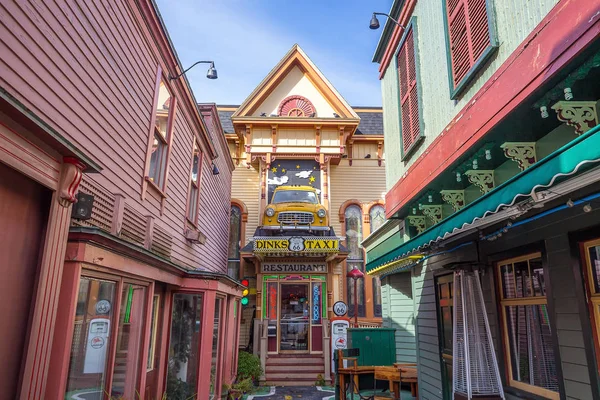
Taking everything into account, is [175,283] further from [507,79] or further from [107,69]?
[507,79]

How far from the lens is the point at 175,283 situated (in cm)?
733

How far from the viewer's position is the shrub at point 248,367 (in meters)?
13.6

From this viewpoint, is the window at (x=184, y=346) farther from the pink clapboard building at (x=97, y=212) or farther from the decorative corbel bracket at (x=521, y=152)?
the decorative corbel bracket at (x=521, y=152)

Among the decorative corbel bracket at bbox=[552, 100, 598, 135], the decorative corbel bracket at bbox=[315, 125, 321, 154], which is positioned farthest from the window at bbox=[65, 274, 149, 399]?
the decorative corbel bracket at bbox=[315, 125, 321, 154]

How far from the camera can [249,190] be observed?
19969 mm

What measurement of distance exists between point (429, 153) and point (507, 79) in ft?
8.93

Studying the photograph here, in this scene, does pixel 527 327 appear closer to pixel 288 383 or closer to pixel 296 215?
pixel 288 383

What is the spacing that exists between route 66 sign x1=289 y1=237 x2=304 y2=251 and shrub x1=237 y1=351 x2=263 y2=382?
13.7 ft

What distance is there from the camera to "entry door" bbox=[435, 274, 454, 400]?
7.62 meters

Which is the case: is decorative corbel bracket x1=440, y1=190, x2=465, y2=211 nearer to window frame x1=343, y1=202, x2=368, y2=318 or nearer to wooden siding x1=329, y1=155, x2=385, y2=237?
window frame x1=343, y1=202, x2=368, y2=318

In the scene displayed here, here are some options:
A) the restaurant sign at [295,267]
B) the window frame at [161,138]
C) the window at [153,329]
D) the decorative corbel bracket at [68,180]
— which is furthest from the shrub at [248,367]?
the decorative corbel bracket at [68,180]

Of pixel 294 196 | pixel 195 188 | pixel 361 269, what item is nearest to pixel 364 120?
pixel 294 196

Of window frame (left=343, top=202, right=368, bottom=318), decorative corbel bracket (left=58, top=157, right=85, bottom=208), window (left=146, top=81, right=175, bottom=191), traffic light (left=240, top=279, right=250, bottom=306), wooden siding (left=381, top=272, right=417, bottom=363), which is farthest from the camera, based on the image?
window frame (left=343, top=202, right=368, bottom=318)

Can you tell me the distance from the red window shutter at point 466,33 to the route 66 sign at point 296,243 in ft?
33.8
